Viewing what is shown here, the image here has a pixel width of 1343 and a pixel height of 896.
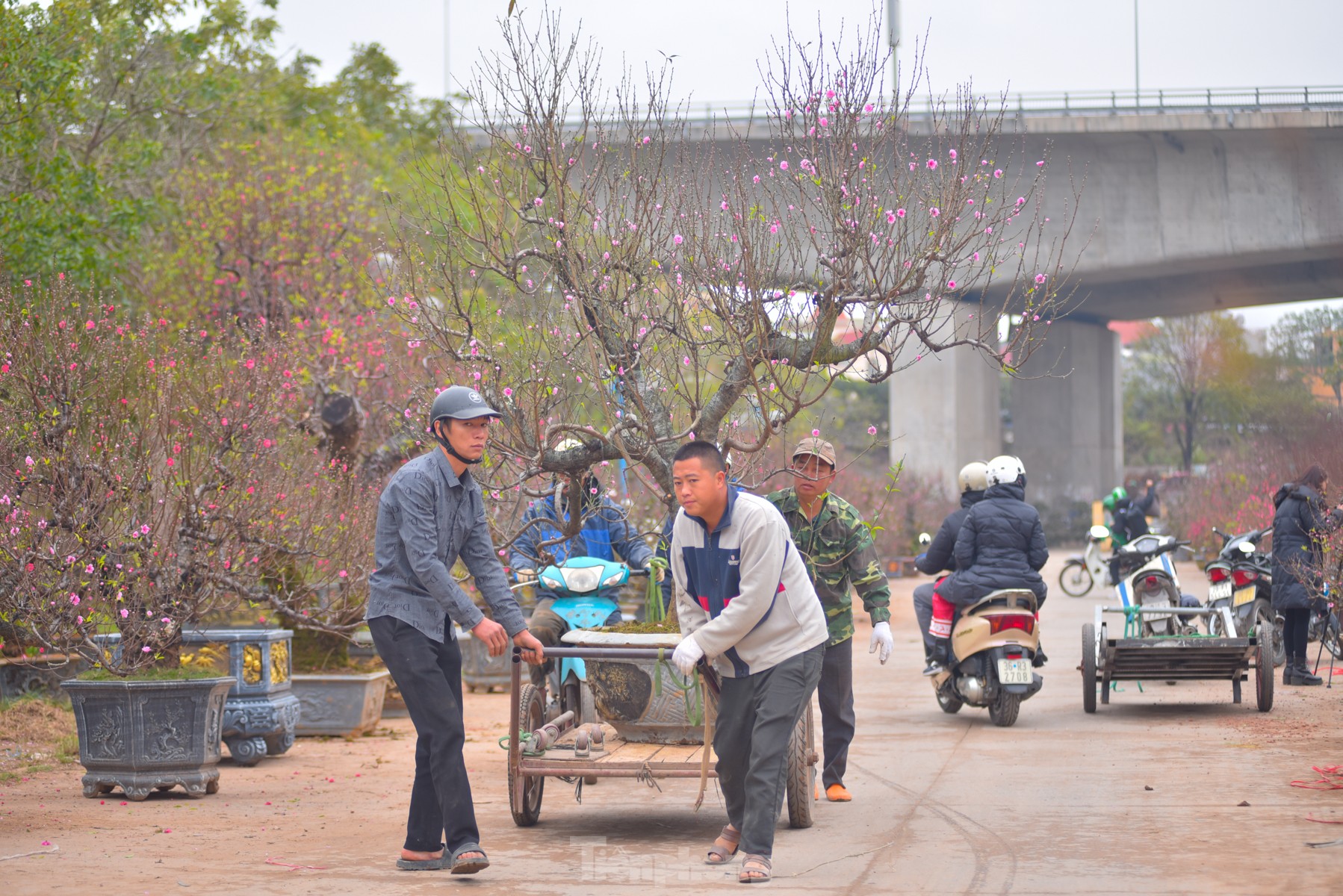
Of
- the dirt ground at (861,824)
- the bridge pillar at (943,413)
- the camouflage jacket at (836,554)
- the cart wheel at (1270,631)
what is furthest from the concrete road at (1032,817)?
the bridge pillar at (943,413)

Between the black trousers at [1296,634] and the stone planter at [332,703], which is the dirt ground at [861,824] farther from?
the black trousers at [1296,634]

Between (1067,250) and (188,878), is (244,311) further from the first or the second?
(1067,250)

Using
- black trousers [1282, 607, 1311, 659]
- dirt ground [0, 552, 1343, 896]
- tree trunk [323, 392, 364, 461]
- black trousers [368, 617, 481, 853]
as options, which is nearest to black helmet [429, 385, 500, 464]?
black trousers [368, 617, 481, 853]

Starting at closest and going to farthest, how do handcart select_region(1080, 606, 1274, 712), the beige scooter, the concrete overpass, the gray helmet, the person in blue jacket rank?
the gray helmet < the person in blue jacket < the beige scooter < handcart select_region(1080, 606, 1274, 712) < the concrete overpass

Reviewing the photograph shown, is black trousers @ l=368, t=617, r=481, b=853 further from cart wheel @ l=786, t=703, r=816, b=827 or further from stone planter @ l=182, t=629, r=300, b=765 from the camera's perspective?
stone planter @ l=182, t=629, r=300, b=765

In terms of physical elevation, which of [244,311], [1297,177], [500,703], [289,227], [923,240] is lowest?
[500,703]

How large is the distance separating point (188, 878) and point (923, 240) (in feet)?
16.3

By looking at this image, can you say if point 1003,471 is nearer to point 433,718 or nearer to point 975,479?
point 975,479

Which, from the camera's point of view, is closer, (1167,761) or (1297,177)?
(1167,761)

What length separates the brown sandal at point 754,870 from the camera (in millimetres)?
6023

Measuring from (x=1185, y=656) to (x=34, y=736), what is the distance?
8757 millimetres

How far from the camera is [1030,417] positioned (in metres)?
47.1

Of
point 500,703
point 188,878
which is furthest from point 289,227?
point 188,878

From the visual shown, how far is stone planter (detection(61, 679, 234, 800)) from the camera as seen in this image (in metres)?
8.47
